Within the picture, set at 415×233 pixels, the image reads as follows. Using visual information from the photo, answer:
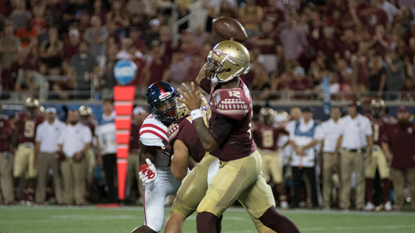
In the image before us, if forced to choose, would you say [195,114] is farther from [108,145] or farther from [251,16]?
[251,16]

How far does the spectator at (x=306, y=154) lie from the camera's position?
1167cm

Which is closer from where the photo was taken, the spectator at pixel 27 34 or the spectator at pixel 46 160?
the spectator at pixel 46 160

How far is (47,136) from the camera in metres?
12.3

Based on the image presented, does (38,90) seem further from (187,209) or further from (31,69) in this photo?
(187,209)

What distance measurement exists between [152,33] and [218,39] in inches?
71.8

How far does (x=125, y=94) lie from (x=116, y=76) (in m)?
0.91

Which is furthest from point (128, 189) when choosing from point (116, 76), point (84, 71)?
point (84, 71)

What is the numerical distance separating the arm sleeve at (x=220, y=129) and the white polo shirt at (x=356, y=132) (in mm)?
7333

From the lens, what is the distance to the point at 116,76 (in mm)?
12820

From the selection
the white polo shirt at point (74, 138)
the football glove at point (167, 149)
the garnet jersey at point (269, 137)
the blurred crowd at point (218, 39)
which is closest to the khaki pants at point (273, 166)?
the garnet jersey at point (269, 137)

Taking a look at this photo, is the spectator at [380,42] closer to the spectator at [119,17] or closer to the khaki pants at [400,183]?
the khaki pants at [400,183]

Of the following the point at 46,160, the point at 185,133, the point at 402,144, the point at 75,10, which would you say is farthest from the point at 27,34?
the point at 185,133

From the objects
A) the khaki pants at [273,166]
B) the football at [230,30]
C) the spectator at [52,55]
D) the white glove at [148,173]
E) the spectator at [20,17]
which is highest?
the spectator at [20,17]

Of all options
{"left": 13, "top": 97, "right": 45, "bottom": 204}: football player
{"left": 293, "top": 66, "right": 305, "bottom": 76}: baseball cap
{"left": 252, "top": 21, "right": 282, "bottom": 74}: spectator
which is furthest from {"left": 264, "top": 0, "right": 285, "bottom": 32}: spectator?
{"left": 13, "top": 97, "right": 45, "bottom": 204}: football player
